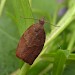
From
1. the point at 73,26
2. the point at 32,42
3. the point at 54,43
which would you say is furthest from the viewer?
the point at 73,26

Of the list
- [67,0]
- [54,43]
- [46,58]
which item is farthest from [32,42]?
[67,0]

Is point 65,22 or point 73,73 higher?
point 65,22

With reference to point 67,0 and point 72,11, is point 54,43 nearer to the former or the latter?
point 72,11

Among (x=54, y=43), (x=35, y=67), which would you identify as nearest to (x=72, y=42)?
(x=54, y=43)

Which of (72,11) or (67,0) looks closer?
(72,11)

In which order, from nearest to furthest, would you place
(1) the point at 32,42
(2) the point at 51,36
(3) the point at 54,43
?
(1) the point at 32,42, (2) the point at 51,36, (3) the point at 54,43

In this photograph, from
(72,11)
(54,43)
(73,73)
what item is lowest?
(73,73)

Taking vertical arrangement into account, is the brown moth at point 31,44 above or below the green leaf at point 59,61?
above

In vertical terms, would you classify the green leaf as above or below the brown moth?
below
